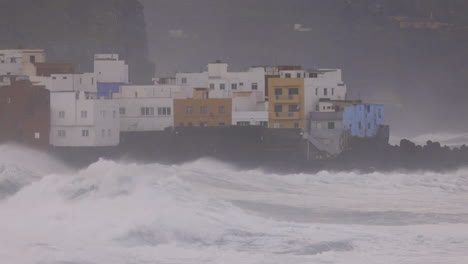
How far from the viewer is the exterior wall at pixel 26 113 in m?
49.6

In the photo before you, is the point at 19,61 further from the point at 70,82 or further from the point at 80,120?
the point at 80,120

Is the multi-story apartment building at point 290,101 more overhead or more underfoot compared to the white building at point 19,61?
more underfoot

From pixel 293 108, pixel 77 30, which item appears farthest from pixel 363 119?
pixel 77 30

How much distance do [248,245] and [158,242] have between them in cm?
194

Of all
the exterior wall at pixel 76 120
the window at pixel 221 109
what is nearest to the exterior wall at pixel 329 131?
the window at pixel 221 109

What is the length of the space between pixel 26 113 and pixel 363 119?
15.1m

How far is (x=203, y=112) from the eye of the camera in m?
53.3

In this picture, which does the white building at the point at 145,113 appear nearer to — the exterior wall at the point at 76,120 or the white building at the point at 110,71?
the exterior wall at the point at 76,120

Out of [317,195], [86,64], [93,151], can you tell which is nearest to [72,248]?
[317,195]

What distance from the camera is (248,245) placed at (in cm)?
2708

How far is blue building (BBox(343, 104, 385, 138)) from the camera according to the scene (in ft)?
175

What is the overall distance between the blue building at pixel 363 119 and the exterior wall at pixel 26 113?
1254 cm

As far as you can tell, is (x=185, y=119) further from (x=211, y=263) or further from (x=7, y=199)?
(x=211, y=263)

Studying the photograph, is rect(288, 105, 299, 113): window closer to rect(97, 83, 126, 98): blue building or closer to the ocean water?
rect(97, 83, 126, 98): blue building
